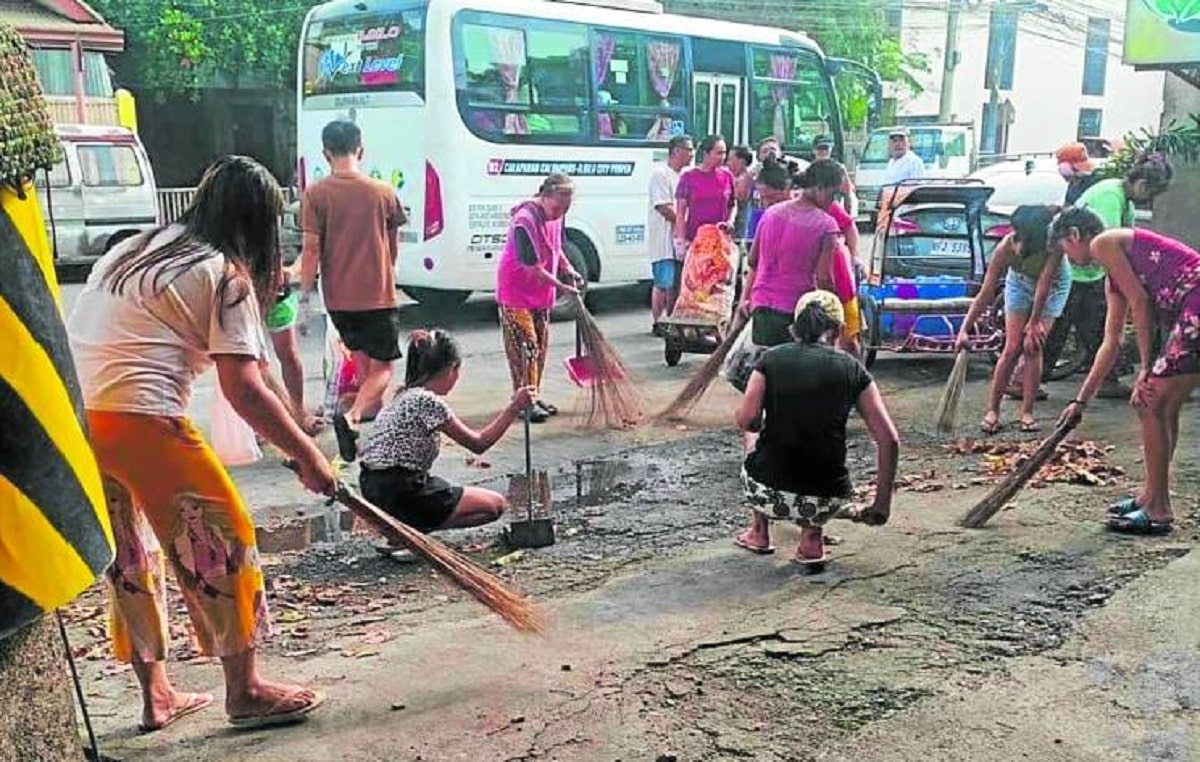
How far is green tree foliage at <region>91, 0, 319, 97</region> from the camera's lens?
20.0m

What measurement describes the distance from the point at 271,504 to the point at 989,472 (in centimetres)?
371

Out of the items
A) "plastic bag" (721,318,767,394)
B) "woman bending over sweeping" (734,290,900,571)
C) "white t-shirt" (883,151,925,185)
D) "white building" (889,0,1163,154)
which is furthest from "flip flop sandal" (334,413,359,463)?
"white building" (889,0,1163,154)

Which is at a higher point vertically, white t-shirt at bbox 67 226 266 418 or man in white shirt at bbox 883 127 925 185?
man in white shirt at bbox 883 127 925 185

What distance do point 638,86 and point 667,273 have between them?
358cm

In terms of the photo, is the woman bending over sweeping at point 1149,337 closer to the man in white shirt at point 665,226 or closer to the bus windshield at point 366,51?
the man in white shirt at point 665,226

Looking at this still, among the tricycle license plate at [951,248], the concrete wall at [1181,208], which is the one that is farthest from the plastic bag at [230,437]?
the concrete wall at [1181,208]

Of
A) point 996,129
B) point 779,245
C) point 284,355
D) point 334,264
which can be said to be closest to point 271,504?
point 284,355

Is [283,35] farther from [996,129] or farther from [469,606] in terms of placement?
[996,129]

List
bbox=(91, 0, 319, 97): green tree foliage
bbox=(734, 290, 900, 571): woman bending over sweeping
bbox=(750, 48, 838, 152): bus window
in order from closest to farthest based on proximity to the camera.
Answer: bbox=(734, 290, 900, 571): woman bending over sweeping
bbox=(750, 48, 838, 152): bus window
bbox=(91, 0, 319, 97): green tree foliage

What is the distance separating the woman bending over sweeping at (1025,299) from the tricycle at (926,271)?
102 cm

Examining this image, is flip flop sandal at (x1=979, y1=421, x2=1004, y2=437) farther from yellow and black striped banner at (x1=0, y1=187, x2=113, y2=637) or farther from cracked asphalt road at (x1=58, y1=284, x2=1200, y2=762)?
yellow and black striped banner at (x1=0, y1=187, x2=113, y2=637)

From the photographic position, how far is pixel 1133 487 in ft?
18.8

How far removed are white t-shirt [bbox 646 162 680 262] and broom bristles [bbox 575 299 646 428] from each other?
9.03 feet

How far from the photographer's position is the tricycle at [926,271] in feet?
27.5
